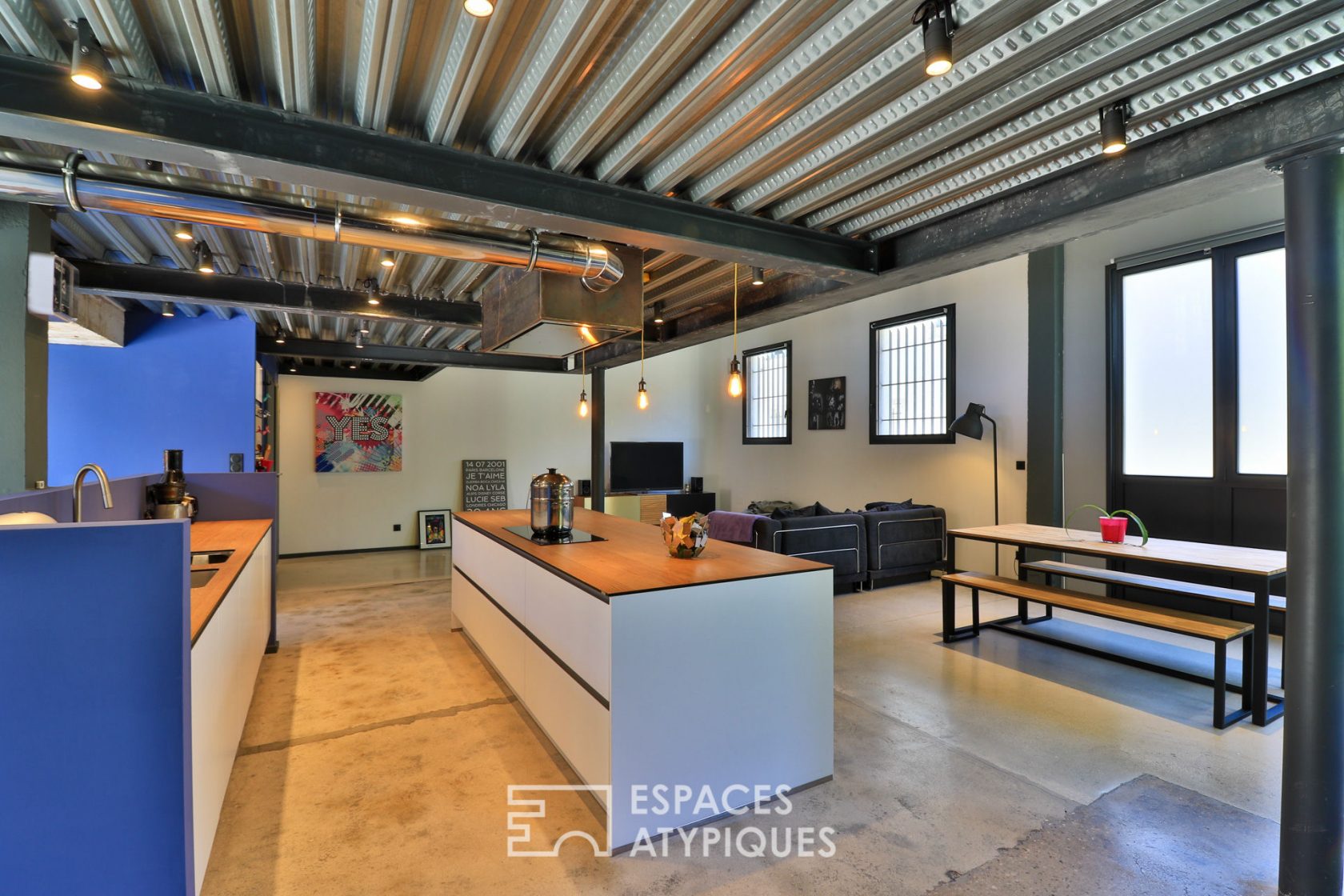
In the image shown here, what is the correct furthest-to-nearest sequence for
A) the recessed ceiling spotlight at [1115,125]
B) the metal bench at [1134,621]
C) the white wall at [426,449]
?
the white wall at [426,449] → the metal bench at [1134,621] → the recessed ceiling spotlight at [1115,125]

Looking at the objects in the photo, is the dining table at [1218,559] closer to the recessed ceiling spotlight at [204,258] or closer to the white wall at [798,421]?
the white wall at [798,421]

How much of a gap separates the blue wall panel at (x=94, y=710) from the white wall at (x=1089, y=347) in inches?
247

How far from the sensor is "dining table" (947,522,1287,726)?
10.1ft

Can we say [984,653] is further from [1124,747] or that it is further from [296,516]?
[296,516]

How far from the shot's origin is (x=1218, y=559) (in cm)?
328

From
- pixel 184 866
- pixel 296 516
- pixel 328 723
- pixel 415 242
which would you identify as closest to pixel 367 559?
pixel 296 516

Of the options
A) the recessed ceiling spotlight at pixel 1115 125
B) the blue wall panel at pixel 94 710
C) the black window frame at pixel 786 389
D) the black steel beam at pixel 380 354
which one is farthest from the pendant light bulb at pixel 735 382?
the black window frame at pixel 786 389

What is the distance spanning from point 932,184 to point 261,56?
2.62m

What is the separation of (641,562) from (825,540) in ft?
10.9

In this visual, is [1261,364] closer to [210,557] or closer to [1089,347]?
[1089,347]

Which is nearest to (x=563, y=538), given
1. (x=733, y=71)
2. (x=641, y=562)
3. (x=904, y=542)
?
(x=641, y=562)

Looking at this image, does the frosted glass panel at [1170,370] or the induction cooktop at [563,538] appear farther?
the frosted glass panel at [1170,370]

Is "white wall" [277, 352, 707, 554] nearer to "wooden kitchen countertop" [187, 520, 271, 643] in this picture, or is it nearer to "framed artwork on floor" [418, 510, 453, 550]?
"framed artwork on floor" [418, 510, 453, 550]

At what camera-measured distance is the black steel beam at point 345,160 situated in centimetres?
194
